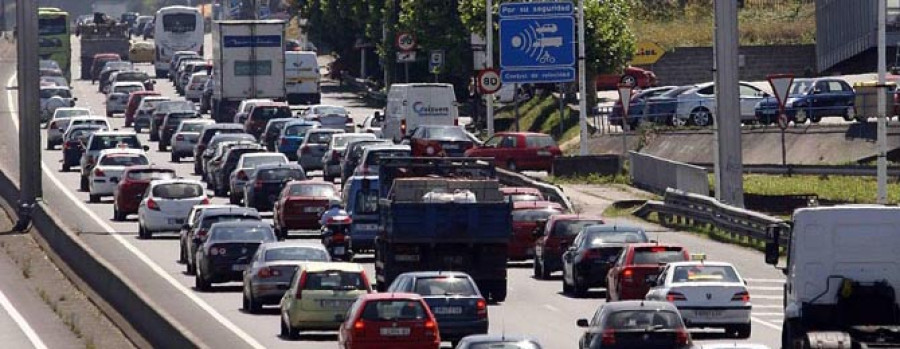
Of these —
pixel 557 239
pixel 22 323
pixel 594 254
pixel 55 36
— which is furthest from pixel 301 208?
pixel 55 36

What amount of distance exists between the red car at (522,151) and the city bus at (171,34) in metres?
61.0

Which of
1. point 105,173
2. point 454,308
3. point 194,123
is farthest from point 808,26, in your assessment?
point 454,308

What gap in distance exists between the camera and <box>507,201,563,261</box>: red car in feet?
152

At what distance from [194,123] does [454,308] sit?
43093 mm

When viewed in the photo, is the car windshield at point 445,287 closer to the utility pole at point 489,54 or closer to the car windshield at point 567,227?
the car windshield at point 567,227

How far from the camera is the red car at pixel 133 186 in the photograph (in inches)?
2232

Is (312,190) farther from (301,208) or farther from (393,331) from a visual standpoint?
(393,331)

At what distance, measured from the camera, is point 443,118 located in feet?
235

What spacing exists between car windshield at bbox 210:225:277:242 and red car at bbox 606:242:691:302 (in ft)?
24.8

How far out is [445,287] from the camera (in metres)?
32.3

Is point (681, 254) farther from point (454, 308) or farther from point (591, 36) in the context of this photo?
point (591, 36)

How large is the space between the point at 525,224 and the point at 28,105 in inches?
782

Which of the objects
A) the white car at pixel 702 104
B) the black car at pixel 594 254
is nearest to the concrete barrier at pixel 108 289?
the black car at pixel 594 254

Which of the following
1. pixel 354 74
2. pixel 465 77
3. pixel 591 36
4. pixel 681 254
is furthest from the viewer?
pixel 354 74
